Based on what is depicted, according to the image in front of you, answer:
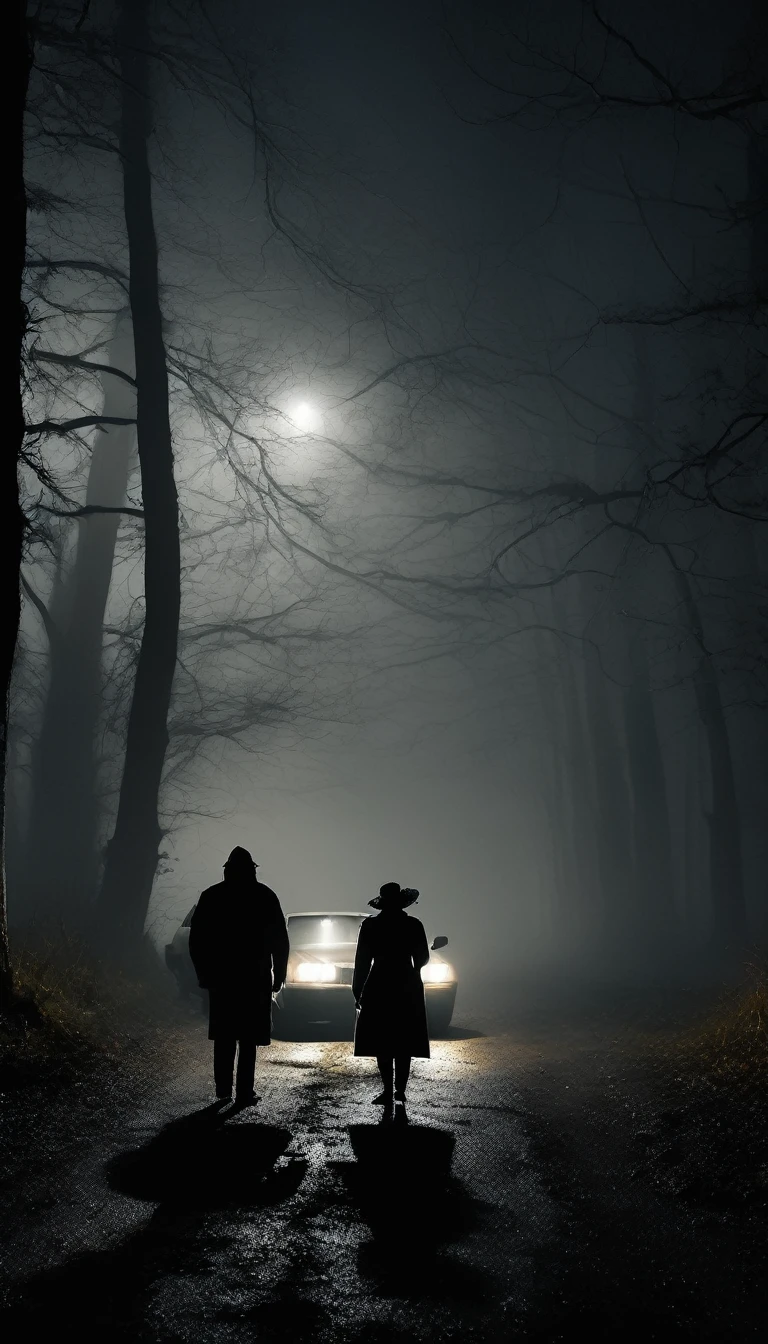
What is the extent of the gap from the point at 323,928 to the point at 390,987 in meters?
5.72

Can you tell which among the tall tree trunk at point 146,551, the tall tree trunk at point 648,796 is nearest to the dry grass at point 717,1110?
the tall tree trunk at point 146,551

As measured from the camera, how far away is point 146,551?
15039mm

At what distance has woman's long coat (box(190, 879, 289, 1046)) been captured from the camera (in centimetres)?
737

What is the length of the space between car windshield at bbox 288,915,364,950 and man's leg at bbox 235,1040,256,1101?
524cm

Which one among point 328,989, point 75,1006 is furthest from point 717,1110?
point 75,1006

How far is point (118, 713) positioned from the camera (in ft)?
64.1

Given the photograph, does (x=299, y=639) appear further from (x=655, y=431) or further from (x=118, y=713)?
(x=655, y=431)

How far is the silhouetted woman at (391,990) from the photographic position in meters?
7.49

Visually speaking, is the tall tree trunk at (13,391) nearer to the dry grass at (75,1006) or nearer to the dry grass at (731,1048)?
the dry grass at (75,1006)

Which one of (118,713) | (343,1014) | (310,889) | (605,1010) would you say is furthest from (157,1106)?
(310,889)

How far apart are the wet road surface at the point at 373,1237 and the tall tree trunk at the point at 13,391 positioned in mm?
2912

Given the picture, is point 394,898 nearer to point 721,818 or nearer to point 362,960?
point 362,960

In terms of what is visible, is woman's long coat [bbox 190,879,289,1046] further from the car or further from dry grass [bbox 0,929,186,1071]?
the car

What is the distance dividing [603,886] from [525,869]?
4425 centimetres
